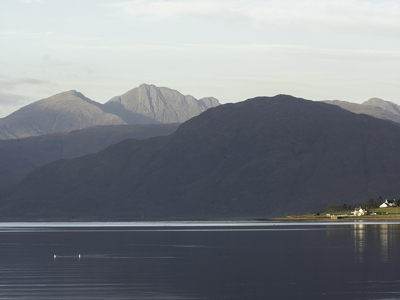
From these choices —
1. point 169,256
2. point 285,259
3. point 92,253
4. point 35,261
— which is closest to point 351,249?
point 285,259

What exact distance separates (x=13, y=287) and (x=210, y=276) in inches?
689

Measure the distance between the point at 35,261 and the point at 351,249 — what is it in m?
42.3

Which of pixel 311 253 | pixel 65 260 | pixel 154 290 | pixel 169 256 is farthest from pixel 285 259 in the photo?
pixel 154 290

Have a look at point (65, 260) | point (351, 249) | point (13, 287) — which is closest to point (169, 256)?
point (65, 260)

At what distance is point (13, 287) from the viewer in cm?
6006

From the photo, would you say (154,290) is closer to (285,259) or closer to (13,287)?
(13,287)

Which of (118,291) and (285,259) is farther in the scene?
(285,259)

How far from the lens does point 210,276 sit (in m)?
67.1

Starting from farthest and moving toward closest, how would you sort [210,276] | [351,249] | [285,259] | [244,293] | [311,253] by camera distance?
[351,249]
[311,253]
[285,259]
[210,276]
[244,293]

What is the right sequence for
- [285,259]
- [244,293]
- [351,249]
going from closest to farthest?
[244,293]
[285,259]
[351,249]

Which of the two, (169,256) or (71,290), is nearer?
(71,290)

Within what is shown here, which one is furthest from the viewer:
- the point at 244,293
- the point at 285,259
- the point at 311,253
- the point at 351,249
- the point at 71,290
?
the point at 351,249

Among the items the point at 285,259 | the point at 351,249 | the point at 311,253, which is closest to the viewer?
the point at 285,259

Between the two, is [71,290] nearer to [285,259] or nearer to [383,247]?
[285,259]
